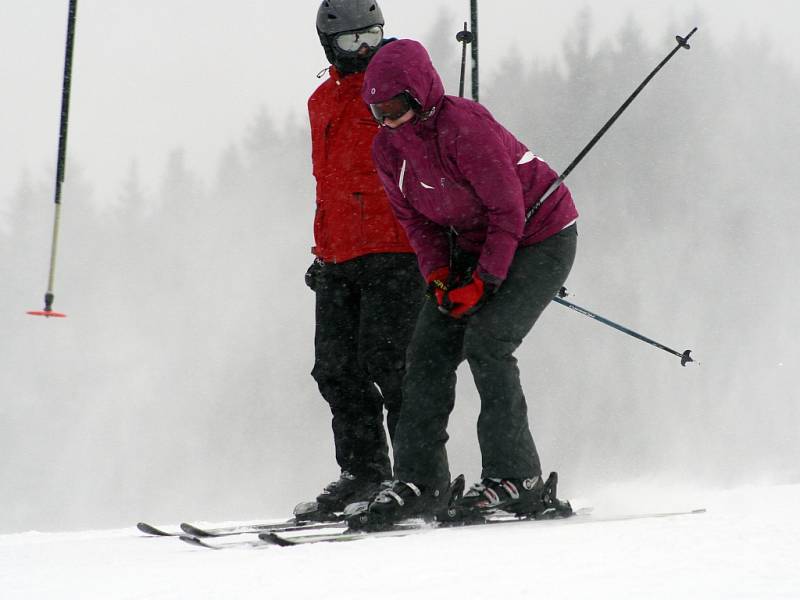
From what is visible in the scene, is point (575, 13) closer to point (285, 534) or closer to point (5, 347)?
point (5, 347)

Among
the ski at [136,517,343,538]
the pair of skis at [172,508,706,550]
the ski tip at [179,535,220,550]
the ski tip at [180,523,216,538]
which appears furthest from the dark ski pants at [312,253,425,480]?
the ski tip at [179,535,220,550]

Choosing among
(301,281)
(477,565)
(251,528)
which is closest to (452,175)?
(251,528)

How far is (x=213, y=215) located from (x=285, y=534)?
42573mm

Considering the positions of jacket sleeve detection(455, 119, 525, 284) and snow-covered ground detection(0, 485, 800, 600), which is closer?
snow-covered ground detection(0, 485, 800, 600)

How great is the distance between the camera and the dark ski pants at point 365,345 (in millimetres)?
3814

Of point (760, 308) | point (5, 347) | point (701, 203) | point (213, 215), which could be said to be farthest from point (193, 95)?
point (760, 308)

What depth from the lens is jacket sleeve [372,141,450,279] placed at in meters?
3.50

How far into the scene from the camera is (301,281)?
42.9m

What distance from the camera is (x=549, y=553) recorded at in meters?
2.29

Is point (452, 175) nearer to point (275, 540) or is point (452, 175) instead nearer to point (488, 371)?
point (488, 371)

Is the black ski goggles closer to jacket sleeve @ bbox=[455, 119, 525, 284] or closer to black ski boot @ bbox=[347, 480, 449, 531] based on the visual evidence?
jacket sleeve @ bbox=[455, 119, 525, 284]

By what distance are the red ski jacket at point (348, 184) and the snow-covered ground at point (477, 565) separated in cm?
130

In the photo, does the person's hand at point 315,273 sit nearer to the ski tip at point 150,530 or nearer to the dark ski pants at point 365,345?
the dark ski pants at point 365,345

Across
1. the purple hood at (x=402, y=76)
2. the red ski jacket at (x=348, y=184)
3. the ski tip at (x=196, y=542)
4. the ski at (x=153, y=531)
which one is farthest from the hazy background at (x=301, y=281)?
the ski tip at (x=196, y=542)
